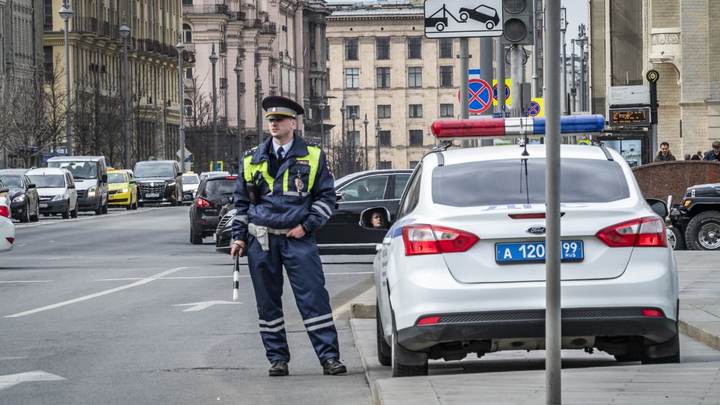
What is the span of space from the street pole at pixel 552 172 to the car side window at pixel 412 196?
9.82 feet

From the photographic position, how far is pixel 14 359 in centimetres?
1464

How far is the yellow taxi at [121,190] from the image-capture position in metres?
81.1

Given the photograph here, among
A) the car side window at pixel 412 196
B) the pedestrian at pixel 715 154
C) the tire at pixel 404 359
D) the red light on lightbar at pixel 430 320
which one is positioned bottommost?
the tire at pixel 404 359

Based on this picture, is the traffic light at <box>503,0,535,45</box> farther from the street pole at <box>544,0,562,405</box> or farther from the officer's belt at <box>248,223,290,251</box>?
the street pole at <box>544,0,562,405</box>

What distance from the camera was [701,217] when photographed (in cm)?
3328

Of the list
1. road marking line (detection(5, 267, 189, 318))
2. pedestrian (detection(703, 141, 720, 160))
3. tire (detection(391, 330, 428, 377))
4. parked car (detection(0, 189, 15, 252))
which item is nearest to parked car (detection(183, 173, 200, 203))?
pedestrian (detection(703, 141, 720, 160))

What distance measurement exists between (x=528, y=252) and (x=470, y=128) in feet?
5.48

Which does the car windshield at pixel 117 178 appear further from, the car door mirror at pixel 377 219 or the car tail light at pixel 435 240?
the car tail light at pixel 435 240

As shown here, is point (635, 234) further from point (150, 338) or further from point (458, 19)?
point (458, 19)

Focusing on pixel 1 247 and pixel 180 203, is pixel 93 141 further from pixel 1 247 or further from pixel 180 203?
pixel 1 247

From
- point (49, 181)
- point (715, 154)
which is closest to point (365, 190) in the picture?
point (715, 154)

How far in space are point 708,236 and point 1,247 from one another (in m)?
11.7

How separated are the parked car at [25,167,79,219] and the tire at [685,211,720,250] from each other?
34.7 meters

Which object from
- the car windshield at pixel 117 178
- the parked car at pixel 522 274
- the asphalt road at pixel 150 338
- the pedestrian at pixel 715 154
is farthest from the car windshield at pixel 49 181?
the parked car at pixel 522 274
